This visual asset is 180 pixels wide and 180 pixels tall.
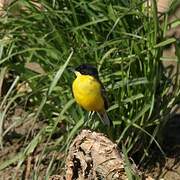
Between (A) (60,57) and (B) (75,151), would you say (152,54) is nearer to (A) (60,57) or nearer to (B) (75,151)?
(A) (60,57)

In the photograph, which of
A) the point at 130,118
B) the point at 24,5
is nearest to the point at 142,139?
the point at 130,118

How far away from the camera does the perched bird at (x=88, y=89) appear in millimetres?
4180

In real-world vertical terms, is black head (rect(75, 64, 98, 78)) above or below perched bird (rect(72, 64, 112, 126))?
above

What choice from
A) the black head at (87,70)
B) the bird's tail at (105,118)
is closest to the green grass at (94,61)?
the bird's tail at (105,118)

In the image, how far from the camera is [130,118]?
4527 millimetres

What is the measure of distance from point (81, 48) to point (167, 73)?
687 millimetres

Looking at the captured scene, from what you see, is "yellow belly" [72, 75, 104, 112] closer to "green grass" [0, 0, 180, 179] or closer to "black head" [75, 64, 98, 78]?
"black head" [75, 64, 98, 78]

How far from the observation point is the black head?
4148 mm

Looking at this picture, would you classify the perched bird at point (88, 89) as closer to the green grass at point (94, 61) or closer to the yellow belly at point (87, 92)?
the yellow belly at point (87, 92)

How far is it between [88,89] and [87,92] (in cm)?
2

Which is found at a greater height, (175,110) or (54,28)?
(54,28)

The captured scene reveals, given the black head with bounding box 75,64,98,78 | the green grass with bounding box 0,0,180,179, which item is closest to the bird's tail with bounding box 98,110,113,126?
the green grass with bounding box 0,0,180,179

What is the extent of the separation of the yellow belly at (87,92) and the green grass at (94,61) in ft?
0.43

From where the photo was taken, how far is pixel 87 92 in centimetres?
425
